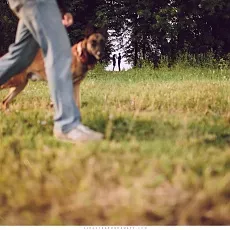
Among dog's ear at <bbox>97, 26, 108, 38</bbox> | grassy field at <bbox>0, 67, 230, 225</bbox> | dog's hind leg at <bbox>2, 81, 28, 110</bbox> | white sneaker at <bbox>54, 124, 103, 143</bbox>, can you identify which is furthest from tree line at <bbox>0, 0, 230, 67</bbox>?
white sneaker at <bbox>54, 124, 103, 143</bbox>

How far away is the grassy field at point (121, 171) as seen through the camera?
1868 millimetres

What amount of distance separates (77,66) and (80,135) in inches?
19.1

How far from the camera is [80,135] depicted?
223cm

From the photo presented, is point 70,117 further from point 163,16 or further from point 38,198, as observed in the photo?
point 163,16

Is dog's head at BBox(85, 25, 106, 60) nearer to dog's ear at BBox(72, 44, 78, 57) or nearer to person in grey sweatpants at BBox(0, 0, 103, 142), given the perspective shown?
dog's ear at BBox(72, 44, 78, 57)

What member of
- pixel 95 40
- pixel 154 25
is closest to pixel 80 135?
pixel 95 40

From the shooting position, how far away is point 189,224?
1866 millimetres

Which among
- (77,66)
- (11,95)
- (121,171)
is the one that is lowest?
(121,171)

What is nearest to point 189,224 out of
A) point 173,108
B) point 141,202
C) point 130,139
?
point 141,202

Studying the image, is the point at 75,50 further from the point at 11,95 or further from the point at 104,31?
A: the point at 11,95

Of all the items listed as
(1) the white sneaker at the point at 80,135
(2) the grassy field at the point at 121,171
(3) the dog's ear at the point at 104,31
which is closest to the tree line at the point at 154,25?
(3) the dog's ear at the point at 104,31

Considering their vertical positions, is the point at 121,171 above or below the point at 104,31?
below

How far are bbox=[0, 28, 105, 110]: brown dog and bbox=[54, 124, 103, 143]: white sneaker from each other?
27 centimetres

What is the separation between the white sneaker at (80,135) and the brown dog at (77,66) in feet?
0.89
